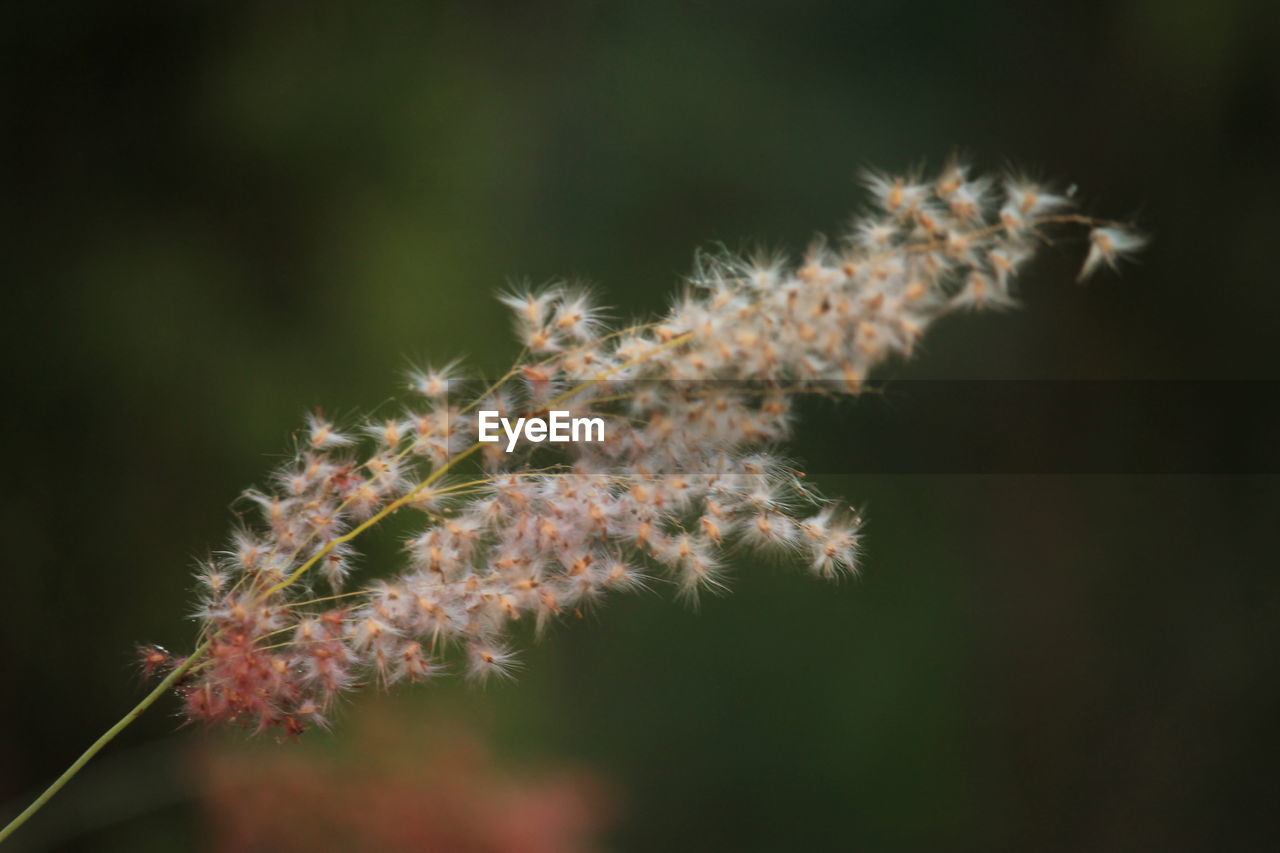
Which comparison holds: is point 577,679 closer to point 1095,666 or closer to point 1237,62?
point 1095,666

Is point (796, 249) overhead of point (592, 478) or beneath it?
overhead

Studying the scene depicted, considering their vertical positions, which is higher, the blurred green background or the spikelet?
the blurred green background

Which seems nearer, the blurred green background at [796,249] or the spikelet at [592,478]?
the spikelet at [592,478]

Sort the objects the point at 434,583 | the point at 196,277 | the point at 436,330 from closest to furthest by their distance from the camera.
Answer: the point at 434,583 < the point at 196,277 < the point at 436,330

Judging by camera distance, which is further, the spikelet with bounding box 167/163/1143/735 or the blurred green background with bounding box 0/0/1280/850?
the blurred green background with bounding box 0/0/1280/850

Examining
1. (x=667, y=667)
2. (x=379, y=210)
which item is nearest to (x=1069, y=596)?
(x=667, y=667)

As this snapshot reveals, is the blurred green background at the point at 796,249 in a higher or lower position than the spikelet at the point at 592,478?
higher

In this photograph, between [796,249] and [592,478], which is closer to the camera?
[592,478]

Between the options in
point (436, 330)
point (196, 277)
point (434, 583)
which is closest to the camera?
point (434, 583)
